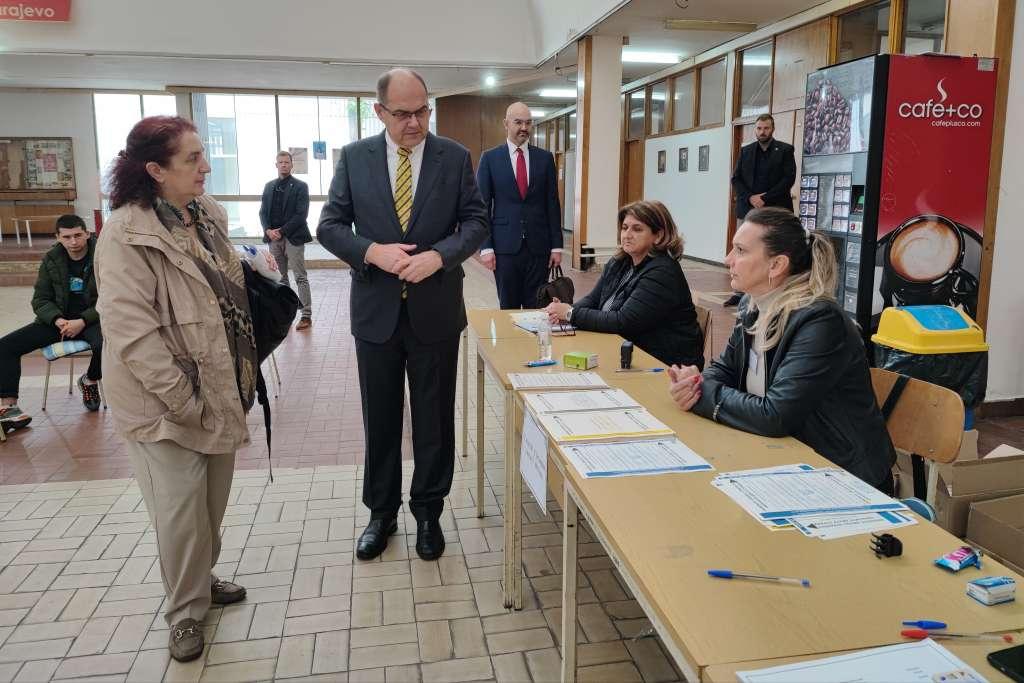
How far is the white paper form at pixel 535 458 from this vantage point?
79.5 inches

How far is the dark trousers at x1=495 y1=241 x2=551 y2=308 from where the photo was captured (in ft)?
16.4

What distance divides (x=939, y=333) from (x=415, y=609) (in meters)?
2.74

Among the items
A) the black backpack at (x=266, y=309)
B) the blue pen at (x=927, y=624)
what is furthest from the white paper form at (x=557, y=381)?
the blue pen at (x=927, y=624)

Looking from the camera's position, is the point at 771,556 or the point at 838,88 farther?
the point at 838,88

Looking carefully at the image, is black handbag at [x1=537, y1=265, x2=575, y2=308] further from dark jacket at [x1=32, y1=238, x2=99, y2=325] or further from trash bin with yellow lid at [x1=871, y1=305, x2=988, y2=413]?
dark jacket at [x1=32, y1=238, x2=99, y2=325]

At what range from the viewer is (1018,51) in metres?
4.15

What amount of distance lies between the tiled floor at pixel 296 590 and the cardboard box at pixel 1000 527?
100 cm

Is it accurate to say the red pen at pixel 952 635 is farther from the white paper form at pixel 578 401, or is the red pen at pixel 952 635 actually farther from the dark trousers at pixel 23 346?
the dark trousers at pixel 23 346

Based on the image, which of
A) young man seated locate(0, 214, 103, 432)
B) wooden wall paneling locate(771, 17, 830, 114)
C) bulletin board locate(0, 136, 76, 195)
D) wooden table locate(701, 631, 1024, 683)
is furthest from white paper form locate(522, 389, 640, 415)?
bulletin board locate(0, 136, 76, 195)

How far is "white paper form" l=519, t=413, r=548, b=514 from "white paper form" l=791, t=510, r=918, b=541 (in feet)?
2.27

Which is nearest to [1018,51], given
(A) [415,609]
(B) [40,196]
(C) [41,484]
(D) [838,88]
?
(D) [838,88]

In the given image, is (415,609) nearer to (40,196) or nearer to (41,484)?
(41,484)

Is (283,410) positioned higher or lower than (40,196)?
lower

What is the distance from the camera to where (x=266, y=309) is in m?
2.57
